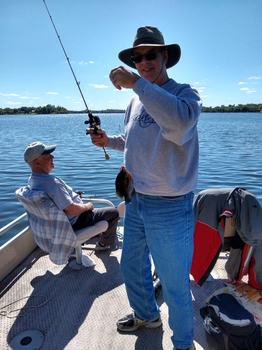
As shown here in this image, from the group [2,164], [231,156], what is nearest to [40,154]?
[2,164]

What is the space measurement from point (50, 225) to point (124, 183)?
5.77 ft

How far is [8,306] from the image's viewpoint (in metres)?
2.95

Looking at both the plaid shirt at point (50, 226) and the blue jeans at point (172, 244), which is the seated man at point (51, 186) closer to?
the plaid shirt at point (50, 226)

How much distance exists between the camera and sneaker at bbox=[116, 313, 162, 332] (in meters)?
2.51

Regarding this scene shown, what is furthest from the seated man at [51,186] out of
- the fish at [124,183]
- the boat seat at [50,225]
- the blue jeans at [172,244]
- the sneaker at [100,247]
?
the fish at [124,183]

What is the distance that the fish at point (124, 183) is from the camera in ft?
6.12

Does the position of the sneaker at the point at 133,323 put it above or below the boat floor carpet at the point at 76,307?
above

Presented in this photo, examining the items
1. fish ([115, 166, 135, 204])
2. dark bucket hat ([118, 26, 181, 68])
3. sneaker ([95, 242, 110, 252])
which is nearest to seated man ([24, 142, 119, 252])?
sneaker ([95, 242, 110, 252])

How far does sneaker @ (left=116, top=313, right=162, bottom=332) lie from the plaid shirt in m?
1.17

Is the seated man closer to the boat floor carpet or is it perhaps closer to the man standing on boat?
the boat floor carpet

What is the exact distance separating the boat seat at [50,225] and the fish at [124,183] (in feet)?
5.00

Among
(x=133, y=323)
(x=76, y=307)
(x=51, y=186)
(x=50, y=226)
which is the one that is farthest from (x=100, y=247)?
(x=133, y=323)

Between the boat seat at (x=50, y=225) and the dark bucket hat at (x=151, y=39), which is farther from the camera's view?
the boat seat at (x=50, y=225)

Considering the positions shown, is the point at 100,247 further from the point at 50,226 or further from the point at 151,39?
the point at 151,39
